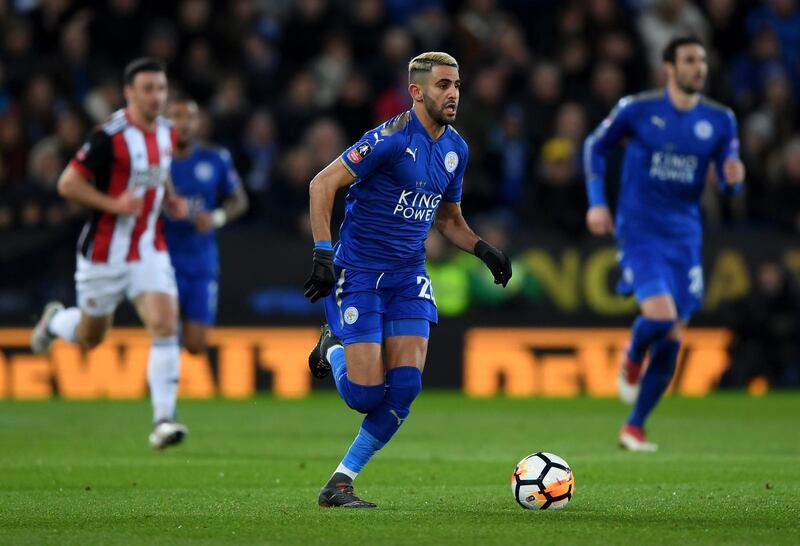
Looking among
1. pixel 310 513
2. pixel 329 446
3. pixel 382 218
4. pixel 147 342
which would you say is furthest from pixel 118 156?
pixel 147 342

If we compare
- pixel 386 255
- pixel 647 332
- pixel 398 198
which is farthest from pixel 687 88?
pixel 386 255

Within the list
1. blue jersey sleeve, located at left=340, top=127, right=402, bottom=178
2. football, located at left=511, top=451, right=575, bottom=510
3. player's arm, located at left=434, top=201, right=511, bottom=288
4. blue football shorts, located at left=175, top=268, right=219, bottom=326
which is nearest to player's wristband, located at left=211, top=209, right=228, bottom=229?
blue football shorts, located at left=175, top=268, right=219, bottom=326

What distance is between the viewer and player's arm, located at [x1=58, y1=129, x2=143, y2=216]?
424 inches

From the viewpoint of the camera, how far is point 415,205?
786 cm

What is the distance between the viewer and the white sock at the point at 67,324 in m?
11.7

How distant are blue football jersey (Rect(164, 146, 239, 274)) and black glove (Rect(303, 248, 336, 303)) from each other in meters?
6.47

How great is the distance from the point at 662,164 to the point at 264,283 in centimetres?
691

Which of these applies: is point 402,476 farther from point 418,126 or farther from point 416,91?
point 416,91

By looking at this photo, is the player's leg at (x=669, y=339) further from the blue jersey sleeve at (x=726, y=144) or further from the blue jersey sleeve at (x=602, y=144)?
the blue jersey sleeve at (x=602, y=144)

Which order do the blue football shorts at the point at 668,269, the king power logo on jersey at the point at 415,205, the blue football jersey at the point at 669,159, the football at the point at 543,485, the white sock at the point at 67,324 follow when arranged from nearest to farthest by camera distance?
the football at the point at 543,485 → the king power logo on jersey at the point at 415,205 → the blue football shorts at the point at 668,269 → the blue football jersey at the point at 669,159 → the white sock at the point at 67,324

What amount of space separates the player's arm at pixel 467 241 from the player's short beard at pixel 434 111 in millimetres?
664

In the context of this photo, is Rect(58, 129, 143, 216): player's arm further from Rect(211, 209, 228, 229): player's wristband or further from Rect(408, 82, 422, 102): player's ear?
Rect(408, 82, 422, 102): player's ear

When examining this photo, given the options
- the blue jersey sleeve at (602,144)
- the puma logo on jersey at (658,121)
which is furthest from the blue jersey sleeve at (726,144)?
the blue jersey sleeve at (602,144)

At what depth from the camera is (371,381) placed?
24.8 ft
